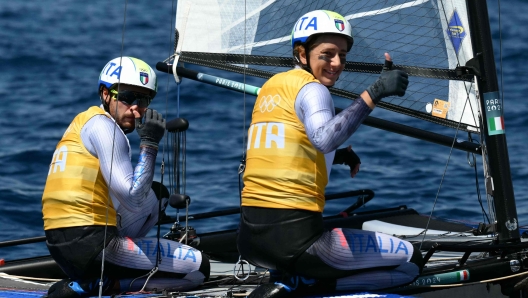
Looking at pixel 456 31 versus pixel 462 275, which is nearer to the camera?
pixel 462 275

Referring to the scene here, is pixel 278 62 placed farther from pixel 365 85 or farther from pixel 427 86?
pixel 427 86

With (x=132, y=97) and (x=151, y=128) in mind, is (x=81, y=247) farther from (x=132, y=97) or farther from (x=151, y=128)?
(x=132, y=97)

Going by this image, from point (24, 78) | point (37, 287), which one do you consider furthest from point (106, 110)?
point (24, 78)

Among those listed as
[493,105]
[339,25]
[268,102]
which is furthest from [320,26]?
[493,105]

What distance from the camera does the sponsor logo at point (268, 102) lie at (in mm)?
4340

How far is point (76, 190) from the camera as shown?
4.62m

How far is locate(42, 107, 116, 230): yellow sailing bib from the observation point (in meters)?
4.62

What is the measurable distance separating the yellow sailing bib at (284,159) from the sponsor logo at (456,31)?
4.61 feet

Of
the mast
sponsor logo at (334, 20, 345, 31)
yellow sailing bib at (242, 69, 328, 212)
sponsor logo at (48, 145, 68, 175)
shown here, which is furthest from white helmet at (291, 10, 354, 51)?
sponsor logo at (48, 145, 68, 175)

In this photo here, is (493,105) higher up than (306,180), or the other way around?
(493,105)

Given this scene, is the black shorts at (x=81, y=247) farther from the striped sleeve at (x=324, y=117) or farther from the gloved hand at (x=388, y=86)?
the gloved hand at (x=388, y=86)

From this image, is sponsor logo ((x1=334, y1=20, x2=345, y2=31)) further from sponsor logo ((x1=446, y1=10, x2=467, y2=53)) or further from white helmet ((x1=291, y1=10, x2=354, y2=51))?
sponsor logo ((x1=446, y1=10, x2=467, y2=53))

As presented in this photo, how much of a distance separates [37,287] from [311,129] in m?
1.88

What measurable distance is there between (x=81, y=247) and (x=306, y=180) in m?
1.06
